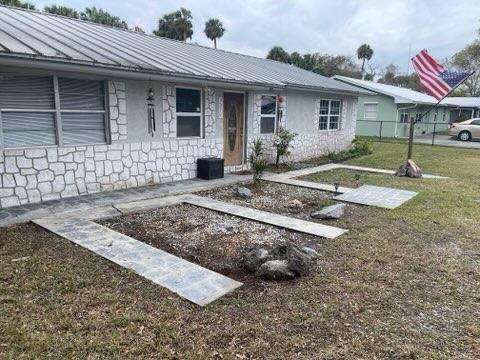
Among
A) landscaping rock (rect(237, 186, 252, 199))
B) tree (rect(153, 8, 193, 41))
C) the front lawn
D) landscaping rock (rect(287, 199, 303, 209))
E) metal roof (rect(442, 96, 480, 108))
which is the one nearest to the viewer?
the front lawn

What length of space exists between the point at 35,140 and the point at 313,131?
32.5ft

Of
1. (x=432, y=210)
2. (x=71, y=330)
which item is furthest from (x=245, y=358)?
(x=432, y=210)

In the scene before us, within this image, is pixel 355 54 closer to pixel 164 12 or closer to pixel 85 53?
pixel 164 12

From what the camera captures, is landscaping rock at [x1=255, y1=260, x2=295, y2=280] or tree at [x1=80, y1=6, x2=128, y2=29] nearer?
landscaping rock at [x1=255, y1=260, x2=295, y2=280]

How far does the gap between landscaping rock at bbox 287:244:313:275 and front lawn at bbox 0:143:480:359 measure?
11cm

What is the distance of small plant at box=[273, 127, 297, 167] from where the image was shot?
1169 centimetres

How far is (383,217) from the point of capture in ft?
20.4

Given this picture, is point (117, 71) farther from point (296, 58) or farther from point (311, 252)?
point (296, 58)

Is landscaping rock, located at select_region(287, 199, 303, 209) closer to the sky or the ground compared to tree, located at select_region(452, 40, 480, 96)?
closer to the ground

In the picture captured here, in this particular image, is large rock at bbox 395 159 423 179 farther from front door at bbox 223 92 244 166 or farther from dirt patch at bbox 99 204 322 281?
dirt patch at bbox 99 204 322 281

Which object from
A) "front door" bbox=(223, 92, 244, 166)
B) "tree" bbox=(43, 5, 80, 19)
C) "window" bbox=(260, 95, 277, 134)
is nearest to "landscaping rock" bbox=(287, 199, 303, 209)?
"front door" bbox=(223, 92, 244, 166)

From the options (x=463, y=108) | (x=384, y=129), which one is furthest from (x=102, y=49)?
(x=463, y=108)

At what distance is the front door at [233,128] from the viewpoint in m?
10.0

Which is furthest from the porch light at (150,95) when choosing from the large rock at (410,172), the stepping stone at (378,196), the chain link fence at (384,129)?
the chain link fence at (384,129)
